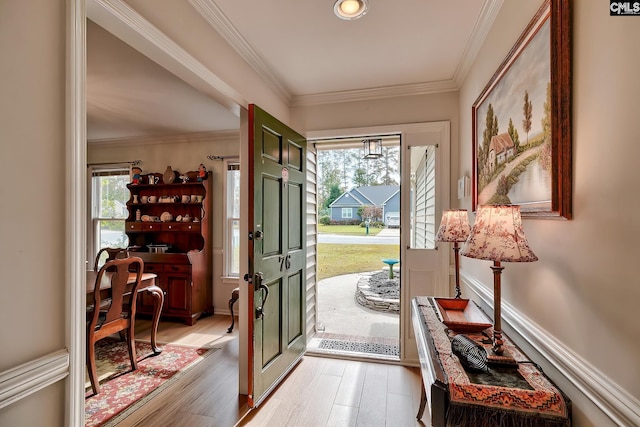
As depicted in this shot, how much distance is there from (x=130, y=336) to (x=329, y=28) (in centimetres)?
296

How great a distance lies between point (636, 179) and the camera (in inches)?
29.5

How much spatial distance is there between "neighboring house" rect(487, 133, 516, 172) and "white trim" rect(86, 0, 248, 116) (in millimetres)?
1658

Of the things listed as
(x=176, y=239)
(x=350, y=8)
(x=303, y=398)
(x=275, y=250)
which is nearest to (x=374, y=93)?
(x=350, y=8)

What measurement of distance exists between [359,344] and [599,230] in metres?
2.94

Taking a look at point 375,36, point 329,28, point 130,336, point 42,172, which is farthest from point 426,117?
point 130,336

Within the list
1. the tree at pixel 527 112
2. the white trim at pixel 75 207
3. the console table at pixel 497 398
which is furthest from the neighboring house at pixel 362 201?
the white trim at pixel 75 207

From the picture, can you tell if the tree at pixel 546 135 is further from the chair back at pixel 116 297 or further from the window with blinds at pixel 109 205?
the window with blinds at pixel 109 205

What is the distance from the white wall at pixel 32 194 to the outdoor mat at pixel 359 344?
103 inches

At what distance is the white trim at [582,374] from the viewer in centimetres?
76

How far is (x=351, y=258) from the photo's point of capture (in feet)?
23.7

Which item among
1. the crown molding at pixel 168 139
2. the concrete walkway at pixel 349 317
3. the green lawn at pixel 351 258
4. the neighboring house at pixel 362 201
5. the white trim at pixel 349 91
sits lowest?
the concrete walkway at pixel 349 317

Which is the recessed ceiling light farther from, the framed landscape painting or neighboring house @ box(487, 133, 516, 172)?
neighboring house @ box(487, 133, 516, 172)

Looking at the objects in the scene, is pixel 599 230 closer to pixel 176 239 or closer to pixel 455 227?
pixel 455 227

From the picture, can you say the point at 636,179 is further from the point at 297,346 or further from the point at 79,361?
the point at 297,346
